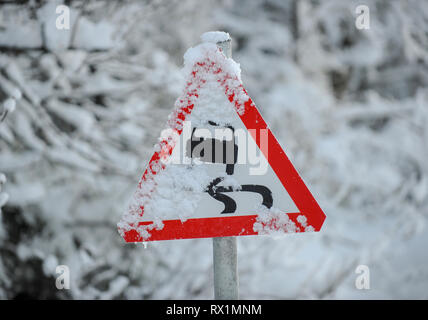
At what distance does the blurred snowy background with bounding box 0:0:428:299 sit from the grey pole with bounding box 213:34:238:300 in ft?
4.23

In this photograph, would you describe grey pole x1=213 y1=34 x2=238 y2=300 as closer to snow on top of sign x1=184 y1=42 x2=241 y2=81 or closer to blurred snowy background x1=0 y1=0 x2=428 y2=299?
snow on top of sign x1=184 y1=42 x2=241 y2=81

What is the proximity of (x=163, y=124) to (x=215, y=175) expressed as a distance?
78.4 inches

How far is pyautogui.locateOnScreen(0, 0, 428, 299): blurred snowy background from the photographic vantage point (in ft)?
8.41

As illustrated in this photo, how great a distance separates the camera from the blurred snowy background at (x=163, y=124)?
8.41 feet

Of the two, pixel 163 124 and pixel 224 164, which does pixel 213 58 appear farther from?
pixel 163 124

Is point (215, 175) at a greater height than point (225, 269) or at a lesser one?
greater

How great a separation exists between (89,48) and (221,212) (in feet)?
5.87

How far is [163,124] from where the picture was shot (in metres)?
3.20

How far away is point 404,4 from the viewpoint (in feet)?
17.3

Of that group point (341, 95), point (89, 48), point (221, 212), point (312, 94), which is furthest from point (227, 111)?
point (341, 95)

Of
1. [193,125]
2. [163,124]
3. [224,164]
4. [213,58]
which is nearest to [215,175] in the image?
[224,164]

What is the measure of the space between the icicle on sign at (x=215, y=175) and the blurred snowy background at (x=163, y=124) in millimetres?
1002

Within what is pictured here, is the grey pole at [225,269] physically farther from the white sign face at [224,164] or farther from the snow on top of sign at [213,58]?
the snow on top of sign at [213,58]
